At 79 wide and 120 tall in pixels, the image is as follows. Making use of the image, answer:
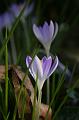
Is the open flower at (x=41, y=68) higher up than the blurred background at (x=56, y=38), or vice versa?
the blurred background at (x=56, y=38)

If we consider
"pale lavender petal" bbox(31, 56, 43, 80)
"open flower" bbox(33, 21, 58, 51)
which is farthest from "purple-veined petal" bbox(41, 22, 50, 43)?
"pale lavender petal" bbox(31, 56, 43, 80)

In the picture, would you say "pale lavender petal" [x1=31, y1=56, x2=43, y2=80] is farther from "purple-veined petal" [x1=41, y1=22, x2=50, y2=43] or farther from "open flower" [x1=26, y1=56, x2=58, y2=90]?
"purple-veined petal" [x1=41, y1=22, x2=50, y2=43]

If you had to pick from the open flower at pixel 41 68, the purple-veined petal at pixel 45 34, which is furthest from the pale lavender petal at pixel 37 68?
the purple-veined petal at pixel 45 34

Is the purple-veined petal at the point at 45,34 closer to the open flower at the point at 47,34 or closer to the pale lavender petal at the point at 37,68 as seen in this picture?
the open flower at the point at 47,34

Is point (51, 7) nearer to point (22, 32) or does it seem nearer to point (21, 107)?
point (22, 32)

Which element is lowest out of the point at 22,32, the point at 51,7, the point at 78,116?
the point at 78,116

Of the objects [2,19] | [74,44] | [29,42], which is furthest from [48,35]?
[74,44]

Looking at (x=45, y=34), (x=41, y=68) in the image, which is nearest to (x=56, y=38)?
(x=45, y=34)

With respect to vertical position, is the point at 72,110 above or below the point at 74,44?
below
